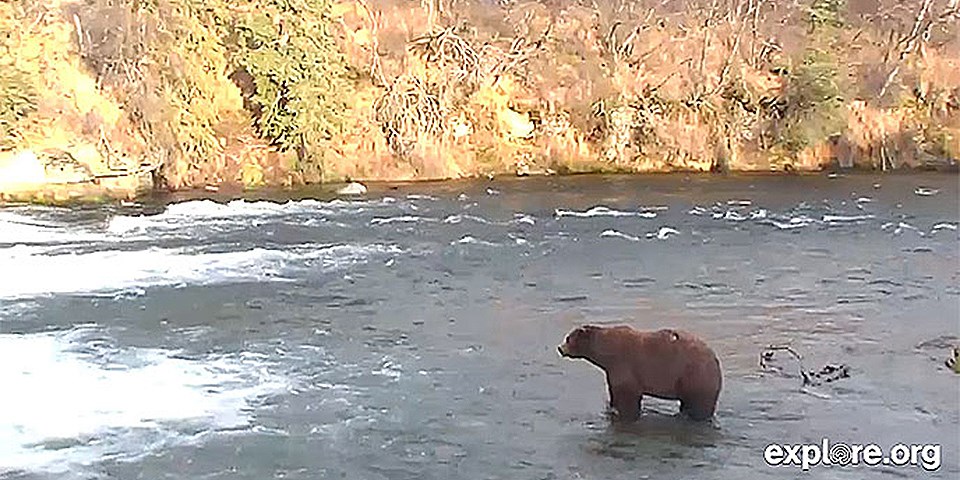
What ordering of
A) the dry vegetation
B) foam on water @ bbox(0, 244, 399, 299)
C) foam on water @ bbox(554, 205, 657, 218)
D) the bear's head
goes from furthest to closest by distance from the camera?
the dry vegetation
foam on water @ bbox(554, 205, 657, 218)
foam on water @ bbox(0, 244, 399, 299)
the bear's head

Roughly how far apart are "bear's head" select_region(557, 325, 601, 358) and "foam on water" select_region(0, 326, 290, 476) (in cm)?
317

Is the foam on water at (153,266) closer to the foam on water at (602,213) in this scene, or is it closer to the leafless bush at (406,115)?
the foam on water at (602,213)

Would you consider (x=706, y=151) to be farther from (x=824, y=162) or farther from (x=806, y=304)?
(x=806, y=304)

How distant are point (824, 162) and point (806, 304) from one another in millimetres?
24122

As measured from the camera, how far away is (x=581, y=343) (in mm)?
12195

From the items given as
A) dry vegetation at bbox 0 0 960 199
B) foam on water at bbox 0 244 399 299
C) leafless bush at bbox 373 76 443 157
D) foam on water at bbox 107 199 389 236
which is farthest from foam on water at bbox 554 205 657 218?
leafless bush at bbox 373 76 443 157

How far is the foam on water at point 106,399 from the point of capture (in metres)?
11.6

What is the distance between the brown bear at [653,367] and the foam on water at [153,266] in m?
10.4

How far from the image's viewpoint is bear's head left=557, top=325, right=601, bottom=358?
39.8 ft

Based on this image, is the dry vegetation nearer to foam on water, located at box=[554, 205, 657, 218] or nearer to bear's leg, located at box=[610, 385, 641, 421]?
foam on water, located at box=[554, 205, 657, 218]

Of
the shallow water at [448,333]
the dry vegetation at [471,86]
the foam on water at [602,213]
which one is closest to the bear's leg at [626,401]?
the shallow water at [448,333]

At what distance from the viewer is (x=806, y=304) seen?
18.6 metres

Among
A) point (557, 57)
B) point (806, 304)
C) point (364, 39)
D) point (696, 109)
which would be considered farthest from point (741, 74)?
point (806, 304)

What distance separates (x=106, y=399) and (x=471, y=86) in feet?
103
